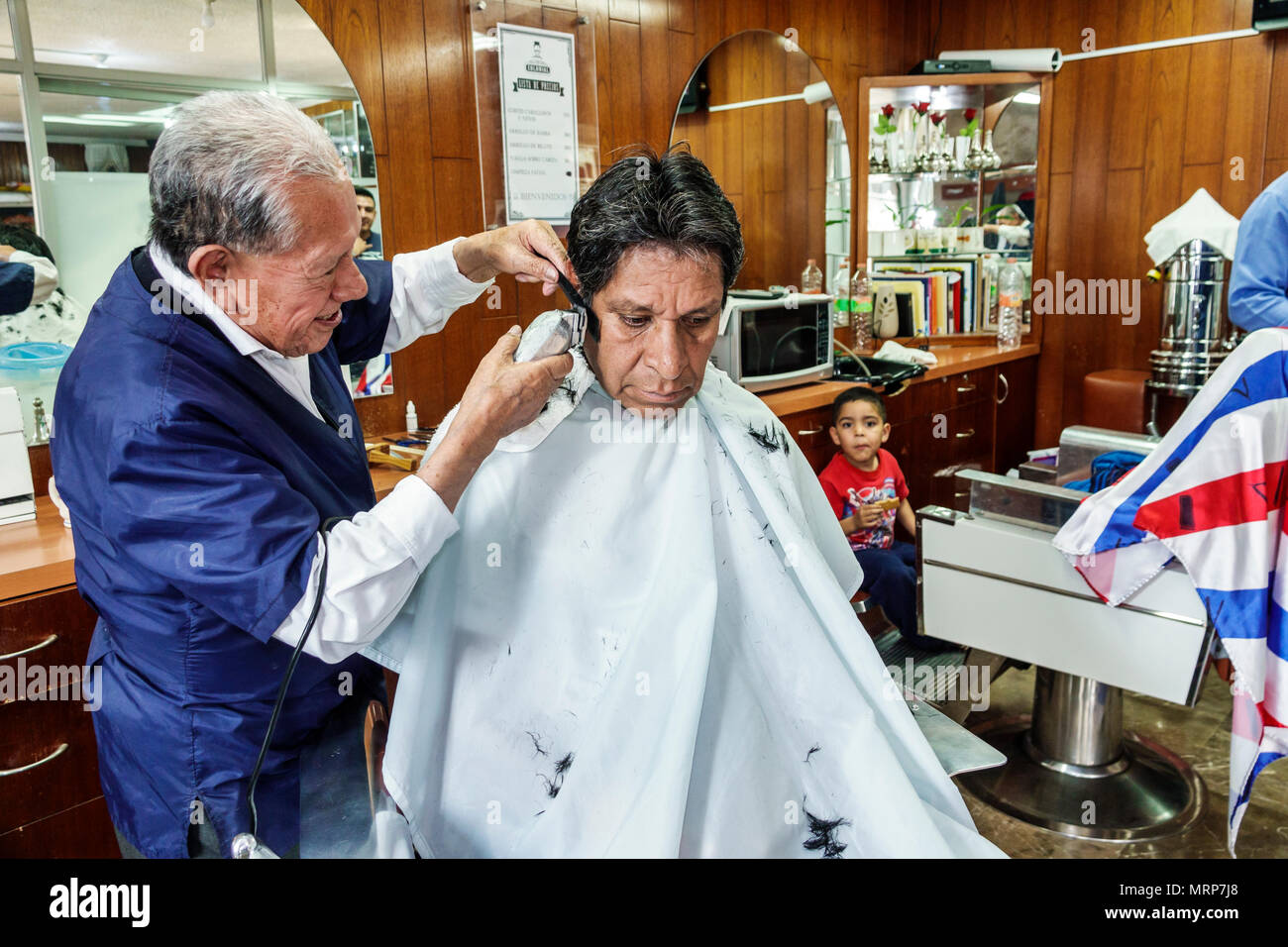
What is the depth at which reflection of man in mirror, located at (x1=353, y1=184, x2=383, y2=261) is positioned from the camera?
2791 millimetres

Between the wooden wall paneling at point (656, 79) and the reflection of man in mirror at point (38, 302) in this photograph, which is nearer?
the reflection of man in mirror at point (38, 302)

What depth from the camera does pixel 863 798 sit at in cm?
125

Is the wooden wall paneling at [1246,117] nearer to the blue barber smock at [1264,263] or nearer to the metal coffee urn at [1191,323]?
the metal coffee urn at [1191,323]

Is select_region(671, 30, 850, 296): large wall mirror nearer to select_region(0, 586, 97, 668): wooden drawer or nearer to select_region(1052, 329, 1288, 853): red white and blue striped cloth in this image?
select_region(1052, 329, 1288, 853): red white and blue striped cloth

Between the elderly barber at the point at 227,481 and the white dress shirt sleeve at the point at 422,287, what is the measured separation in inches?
16.5

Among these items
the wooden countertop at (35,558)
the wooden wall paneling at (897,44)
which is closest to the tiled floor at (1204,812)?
the wooden countertop at (35,558)

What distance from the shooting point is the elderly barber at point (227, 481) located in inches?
42.6

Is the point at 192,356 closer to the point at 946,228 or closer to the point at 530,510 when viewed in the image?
the point at 530,510

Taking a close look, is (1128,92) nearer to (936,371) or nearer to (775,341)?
(936,371)

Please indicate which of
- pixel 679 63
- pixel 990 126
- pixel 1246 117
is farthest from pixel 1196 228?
pixel 679 63

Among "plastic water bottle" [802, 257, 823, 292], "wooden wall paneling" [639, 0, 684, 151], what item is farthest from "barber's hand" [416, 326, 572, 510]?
"plastic water bottle" [802, 257, 823, 292]

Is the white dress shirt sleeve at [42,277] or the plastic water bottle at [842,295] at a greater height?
the white dress shirt sleeve at [42,277]

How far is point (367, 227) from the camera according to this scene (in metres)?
2.82

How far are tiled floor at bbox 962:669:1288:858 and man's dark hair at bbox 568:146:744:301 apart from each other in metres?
1.83
